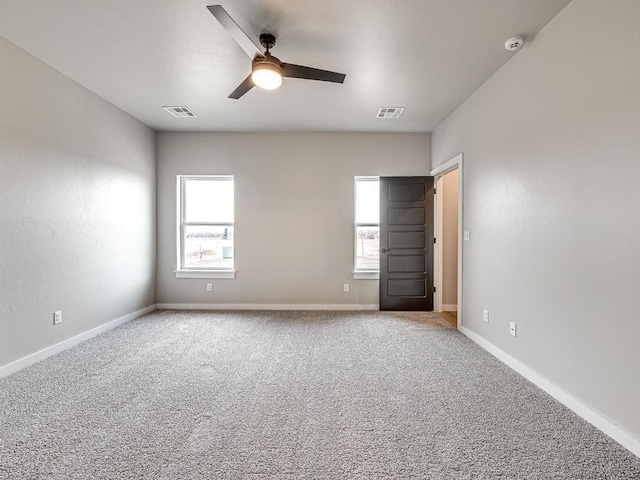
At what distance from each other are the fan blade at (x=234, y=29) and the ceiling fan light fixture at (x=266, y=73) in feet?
0.21

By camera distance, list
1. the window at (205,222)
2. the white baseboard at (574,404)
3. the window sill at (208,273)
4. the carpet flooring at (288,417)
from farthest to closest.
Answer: the window at (205,222), the window sill at (208,273), the white baseboard at (574,404), the carpet flooring at (288,417)

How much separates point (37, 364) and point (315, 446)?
271 centimetres

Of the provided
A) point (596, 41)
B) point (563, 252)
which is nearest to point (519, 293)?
point (563, 252)

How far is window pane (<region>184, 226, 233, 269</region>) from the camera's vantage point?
15.5ft

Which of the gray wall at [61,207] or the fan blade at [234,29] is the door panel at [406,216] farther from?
the gray wall at [61,207]

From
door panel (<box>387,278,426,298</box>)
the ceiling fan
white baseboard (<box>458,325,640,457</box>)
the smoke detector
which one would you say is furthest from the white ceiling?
white baseboard (<box>458,325,640,457</box>)

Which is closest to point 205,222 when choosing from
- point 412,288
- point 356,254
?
point 356,254

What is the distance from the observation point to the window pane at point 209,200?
4.73m

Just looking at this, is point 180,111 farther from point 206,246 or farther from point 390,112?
point 390,112

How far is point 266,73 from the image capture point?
2.27 metres

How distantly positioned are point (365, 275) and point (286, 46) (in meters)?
3.20

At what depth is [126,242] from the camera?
13.0 ft

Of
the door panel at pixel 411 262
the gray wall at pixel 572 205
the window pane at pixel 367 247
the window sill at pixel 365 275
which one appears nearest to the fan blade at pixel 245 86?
the gray wall at pixel 572 205

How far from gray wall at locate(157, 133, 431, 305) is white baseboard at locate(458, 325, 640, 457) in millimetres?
2131
